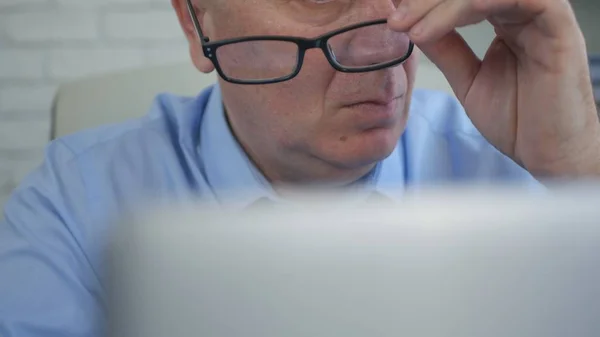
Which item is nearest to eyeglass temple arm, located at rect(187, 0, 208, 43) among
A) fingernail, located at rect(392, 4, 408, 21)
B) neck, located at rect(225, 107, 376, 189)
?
neck, located at rect(225, 107, 376, 189)

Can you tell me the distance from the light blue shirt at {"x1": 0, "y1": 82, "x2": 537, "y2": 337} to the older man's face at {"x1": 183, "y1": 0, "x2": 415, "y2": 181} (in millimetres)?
95

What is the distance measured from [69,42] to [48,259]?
3.60 ft

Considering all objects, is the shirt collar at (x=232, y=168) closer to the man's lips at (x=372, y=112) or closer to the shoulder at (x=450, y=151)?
the shoulder at (x=450, y=151)

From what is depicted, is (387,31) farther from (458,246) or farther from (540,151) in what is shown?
(458,246)

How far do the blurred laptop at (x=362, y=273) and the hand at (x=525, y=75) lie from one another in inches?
20.7

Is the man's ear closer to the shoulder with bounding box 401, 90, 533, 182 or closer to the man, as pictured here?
the man

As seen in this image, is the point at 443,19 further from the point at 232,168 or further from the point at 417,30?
the point at 232,168

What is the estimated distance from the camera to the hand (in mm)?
780

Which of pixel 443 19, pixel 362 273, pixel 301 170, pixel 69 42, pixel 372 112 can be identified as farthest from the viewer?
pixel 69 42

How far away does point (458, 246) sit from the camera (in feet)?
0.94

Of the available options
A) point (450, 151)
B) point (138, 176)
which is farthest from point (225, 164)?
point (450, 151)

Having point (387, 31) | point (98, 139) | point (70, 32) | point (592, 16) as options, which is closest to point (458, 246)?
point (387, 31)

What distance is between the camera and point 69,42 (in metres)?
1.91

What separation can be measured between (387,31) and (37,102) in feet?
4.56
